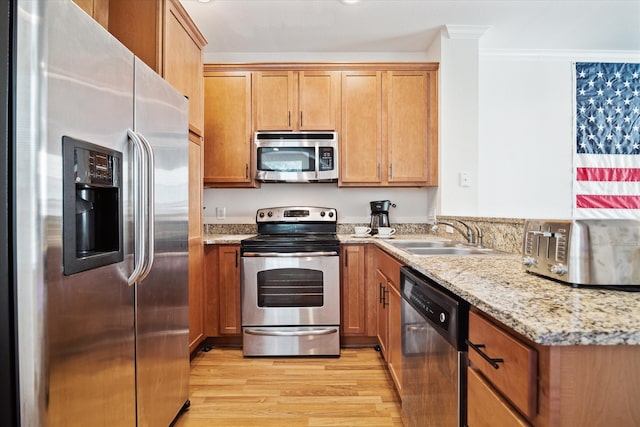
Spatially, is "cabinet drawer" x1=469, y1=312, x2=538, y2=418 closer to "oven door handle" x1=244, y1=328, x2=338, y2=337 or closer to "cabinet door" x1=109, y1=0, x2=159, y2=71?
"oven door handle" x1=244, y1=328, x2=338, y2=337

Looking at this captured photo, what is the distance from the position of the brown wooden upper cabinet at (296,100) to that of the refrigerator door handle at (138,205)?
6.03 feet

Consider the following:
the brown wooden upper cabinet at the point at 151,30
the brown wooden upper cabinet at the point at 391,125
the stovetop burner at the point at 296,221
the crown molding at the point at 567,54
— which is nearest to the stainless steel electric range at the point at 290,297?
the stovetop burner at the point at 296,221

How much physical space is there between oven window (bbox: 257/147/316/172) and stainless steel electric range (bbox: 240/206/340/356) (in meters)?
0.66

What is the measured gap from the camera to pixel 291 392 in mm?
2154

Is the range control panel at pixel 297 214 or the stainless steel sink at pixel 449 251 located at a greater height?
the range control panel at pixel 297 214

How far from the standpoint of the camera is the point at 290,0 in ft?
8.25

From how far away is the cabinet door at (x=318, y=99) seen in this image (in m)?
3.07

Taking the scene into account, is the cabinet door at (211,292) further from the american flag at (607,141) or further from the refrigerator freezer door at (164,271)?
the american flag at (607,141)

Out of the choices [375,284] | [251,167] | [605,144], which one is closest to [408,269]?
[375,284]

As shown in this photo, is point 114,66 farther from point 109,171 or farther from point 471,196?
point 471,196

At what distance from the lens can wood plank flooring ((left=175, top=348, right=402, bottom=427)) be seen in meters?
1.88

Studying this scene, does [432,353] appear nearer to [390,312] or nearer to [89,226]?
[390,312]

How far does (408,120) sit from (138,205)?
2400mm

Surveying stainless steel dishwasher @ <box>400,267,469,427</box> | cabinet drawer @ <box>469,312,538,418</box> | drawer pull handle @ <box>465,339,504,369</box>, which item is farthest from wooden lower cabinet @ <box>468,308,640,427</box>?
stainless steel dishwasher @ <box>400,267,469,427</box>
